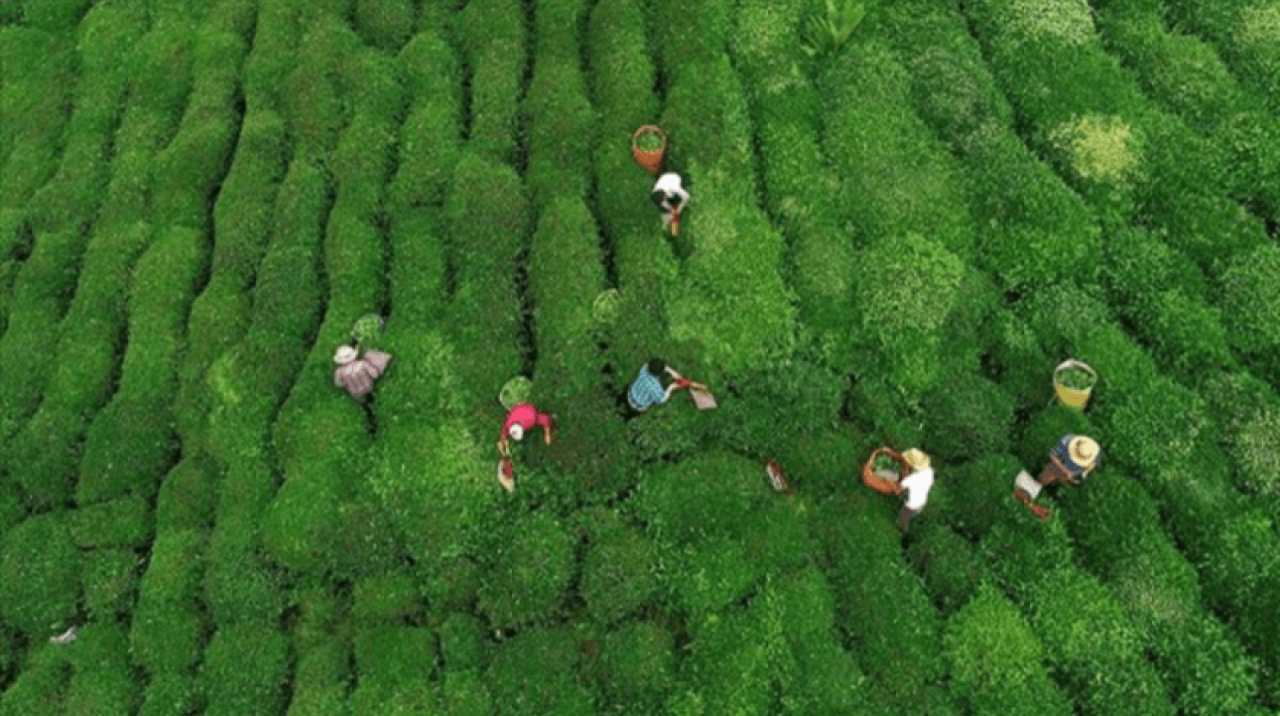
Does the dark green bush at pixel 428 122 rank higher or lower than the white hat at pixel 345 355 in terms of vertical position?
higher

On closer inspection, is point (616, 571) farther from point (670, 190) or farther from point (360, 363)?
point (670, 190)

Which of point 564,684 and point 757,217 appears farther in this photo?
point 757,217

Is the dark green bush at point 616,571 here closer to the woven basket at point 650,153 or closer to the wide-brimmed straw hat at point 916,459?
the wide-brimmed straw hat at point 916,459

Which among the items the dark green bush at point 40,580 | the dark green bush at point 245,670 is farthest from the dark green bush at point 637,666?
the dark green bush at point 40,580

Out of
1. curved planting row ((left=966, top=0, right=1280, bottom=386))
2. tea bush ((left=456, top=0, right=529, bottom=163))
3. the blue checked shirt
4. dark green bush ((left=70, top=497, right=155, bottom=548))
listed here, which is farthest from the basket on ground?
dark green bush ((left=70, top=497, right=155, bottom=548))

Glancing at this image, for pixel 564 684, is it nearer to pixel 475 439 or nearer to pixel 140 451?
pixel 475 439

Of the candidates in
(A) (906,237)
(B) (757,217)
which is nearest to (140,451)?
(B) (757,217)
